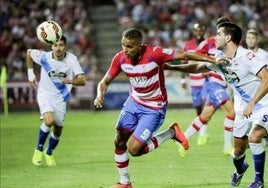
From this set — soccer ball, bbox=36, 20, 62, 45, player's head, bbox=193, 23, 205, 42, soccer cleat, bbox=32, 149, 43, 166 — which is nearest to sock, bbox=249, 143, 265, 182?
soccer ball, bbox=36, 20, 62, 45

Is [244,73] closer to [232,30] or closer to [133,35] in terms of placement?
[232,30]

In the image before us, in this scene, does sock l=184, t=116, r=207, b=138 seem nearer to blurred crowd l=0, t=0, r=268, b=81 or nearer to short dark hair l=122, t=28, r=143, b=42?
short dark hair l=122, t=28, r=143, b=42

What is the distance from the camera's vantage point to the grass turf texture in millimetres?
10484

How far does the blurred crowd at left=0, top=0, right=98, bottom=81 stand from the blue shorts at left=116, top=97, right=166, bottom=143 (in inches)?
679

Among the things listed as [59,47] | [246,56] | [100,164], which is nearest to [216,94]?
[100,164]

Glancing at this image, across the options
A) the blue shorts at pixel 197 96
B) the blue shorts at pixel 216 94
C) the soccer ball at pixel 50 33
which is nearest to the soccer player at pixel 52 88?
the soccer ball at pixel 50 33

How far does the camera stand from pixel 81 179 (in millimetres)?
10844

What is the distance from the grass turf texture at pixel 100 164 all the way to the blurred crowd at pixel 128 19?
9713 mm

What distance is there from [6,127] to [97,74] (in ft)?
22.5

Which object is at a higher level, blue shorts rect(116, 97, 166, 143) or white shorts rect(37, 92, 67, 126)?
blue shorts rect(116, 97, 166, 143)

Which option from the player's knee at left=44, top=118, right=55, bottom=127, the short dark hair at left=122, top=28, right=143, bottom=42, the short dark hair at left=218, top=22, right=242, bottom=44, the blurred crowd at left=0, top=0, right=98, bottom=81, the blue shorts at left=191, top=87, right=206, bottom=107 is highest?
the short dark hair at left=218, top=22, right=242, bottom=44

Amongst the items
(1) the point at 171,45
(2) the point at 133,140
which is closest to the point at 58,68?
(2) the point at 133,140

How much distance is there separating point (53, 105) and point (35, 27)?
56.0ft

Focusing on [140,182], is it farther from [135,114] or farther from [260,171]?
[260,171]
